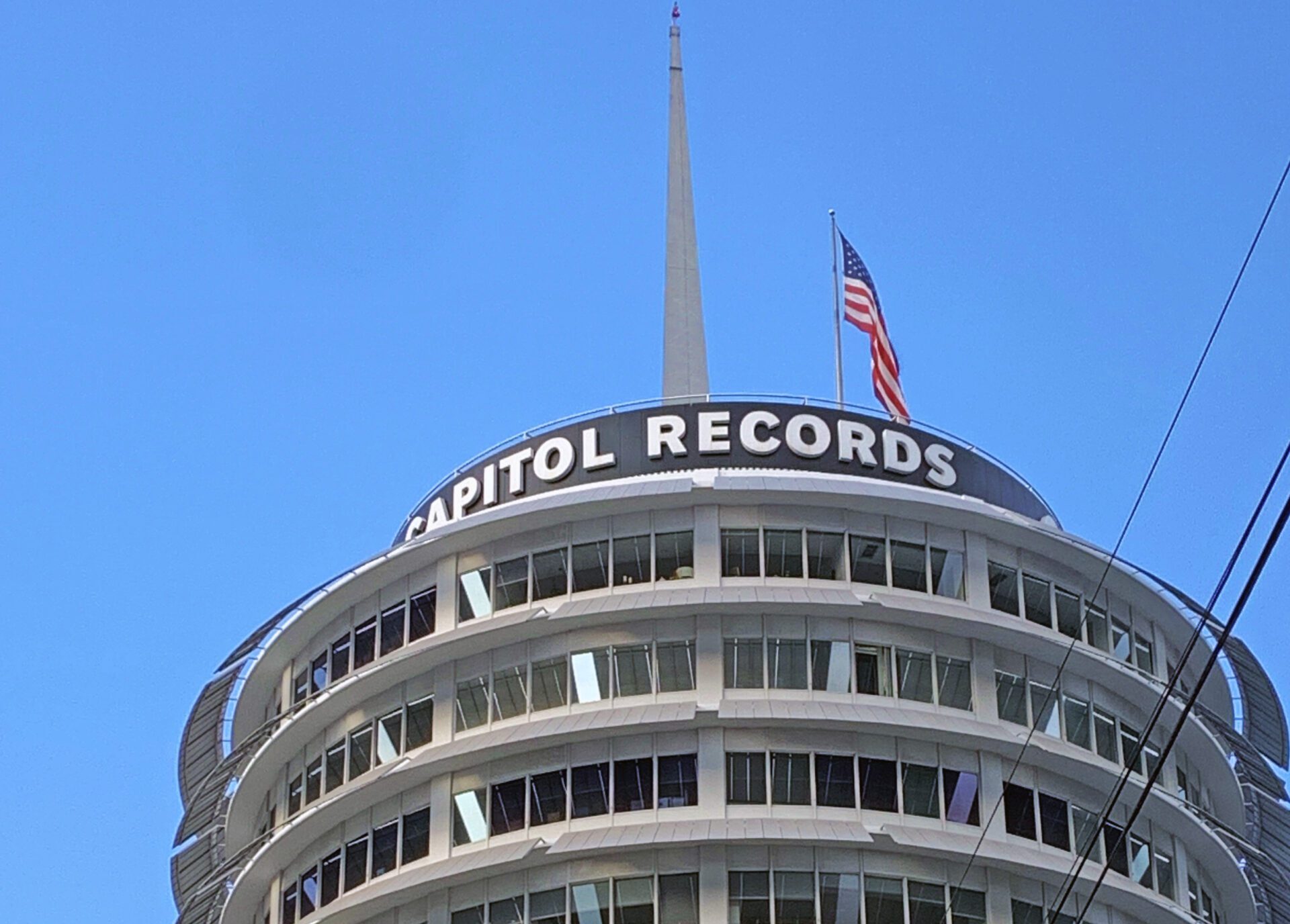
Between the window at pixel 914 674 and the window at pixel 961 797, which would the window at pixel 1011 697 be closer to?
the window at pixel 914 674

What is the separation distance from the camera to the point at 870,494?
61125mm

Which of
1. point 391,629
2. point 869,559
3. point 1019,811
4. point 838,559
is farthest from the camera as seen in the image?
point 391,629

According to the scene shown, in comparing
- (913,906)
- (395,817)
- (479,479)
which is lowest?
(913,906)

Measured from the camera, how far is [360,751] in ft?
205

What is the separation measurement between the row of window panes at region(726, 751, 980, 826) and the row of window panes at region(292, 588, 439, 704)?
33.9 feet

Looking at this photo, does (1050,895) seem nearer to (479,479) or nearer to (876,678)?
(876,678)

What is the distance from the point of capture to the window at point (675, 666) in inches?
2343

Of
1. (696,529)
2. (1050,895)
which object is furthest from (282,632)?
(1050,895)

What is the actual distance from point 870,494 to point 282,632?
58.7 ft

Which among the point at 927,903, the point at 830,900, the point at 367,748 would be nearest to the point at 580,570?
the point at 367,748

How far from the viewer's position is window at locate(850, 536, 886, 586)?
201 feet

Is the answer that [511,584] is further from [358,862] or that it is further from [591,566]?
[358,862]

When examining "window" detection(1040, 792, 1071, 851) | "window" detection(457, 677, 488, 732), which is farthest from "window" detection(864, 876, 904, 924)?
"window" detection(457, 677, 488, 732)

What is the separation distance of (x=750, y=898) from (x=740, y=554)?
9.87 metres
